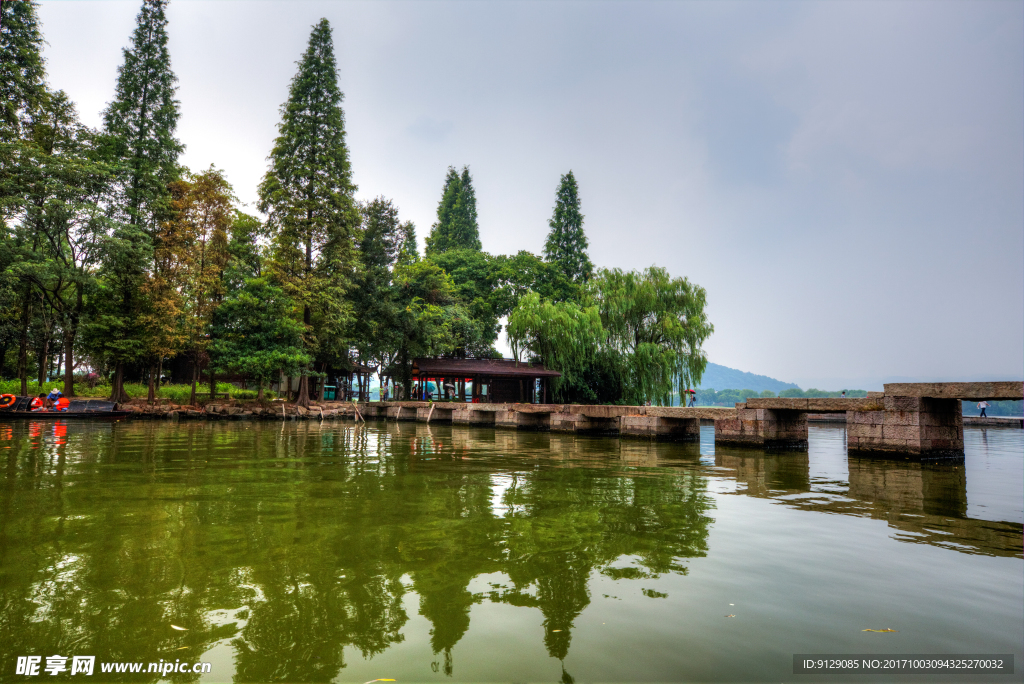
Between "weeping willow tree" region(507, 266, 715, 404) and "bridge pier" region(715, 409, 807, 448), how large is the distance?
14.0 meters

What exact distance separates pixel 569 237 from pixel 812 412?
30.7 meters

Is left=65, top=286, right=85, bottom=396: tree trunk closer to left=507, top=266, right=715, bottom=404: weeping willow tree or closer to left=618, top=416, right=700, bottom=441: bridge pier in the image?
left=507, top=266, right=715, bottom=404: weeping willow tree

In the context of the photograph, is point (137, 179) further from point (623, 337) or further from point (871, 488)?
point (871, 488)

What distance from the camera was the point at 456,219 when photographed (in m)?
54.3

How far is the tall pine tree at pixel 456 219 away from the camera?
176 ft

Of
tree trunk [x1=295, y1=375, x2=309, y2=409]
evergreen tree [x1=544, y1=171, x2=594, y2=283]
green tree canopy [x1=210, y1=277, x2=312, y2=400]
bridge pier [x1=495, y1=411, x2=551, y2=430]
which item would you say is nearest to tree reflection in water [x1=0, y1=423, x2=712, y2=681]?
bridge pier [x1=495, y1=411, x2=551, y2=430]

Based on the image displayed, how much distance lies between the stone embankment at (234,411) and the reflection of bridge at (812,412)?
1099 centimetres

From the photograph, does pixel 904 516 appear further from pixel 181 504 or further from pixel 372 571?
pixel 181 504

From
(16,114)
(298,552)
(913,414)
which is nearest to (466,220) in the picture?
(16,114)

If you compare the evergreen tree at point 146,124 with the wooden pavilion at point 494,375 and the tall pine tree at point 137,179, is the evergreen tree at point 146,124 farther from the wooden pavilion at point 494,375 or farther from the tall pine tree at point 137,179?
the wooden pavilion at point 494,375

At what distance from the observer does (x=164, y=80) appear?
1204 inches

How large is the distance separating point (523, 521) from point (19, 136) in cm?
2828

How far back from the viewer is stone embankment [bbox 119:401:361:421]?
24516 mm

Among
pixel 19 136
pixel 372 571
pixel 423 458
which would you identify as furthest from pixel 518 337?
pixel 372 571
